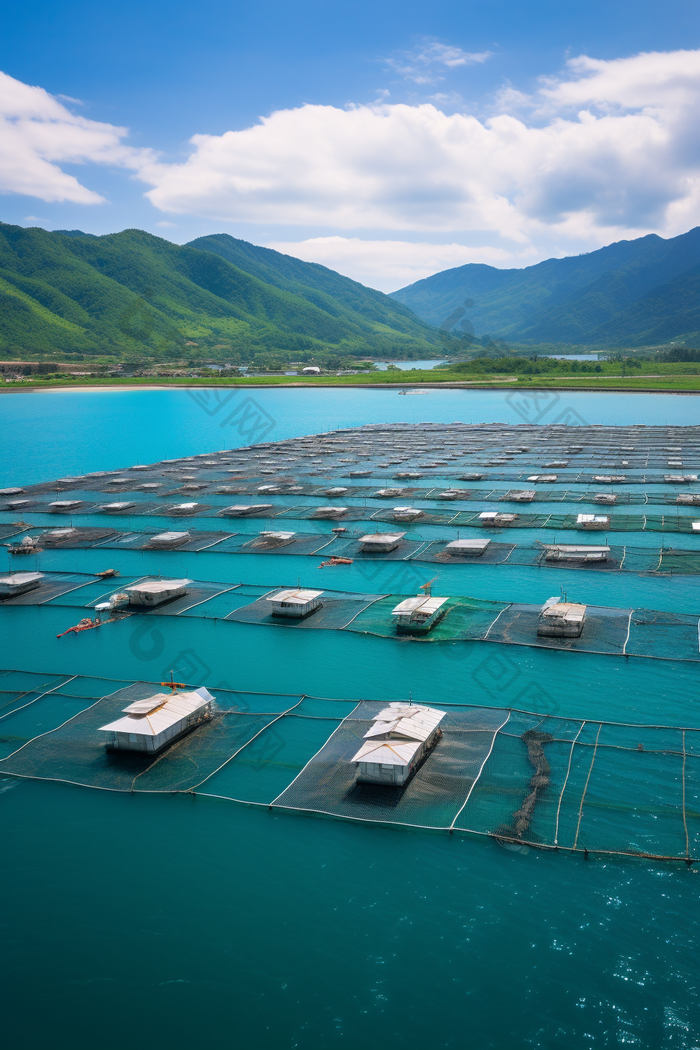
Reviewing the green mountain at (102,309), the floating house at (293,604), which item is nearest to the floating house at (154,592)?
the floating house at (293,604)

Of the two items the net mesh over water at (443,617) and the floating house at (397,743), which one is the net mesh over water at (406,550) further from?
the floating house at (397,743)

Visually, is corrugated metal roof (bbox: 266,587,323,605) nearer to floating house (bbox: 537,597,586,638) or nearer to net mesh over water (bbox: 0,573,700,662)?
net mesh over water (bbox: 0,573,700,662)

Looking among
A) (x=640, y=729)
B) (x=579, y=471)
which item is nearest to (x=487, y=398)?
(x=579, y=471)

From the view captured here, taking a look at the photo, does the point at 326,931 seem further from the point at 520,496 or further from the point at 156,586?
the point at 520,496

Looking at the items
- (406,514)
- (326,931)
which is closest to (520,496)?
(406,514)

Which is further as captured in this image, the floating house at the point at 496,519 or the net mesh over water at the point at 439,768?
the floating house at the point at 496,519
